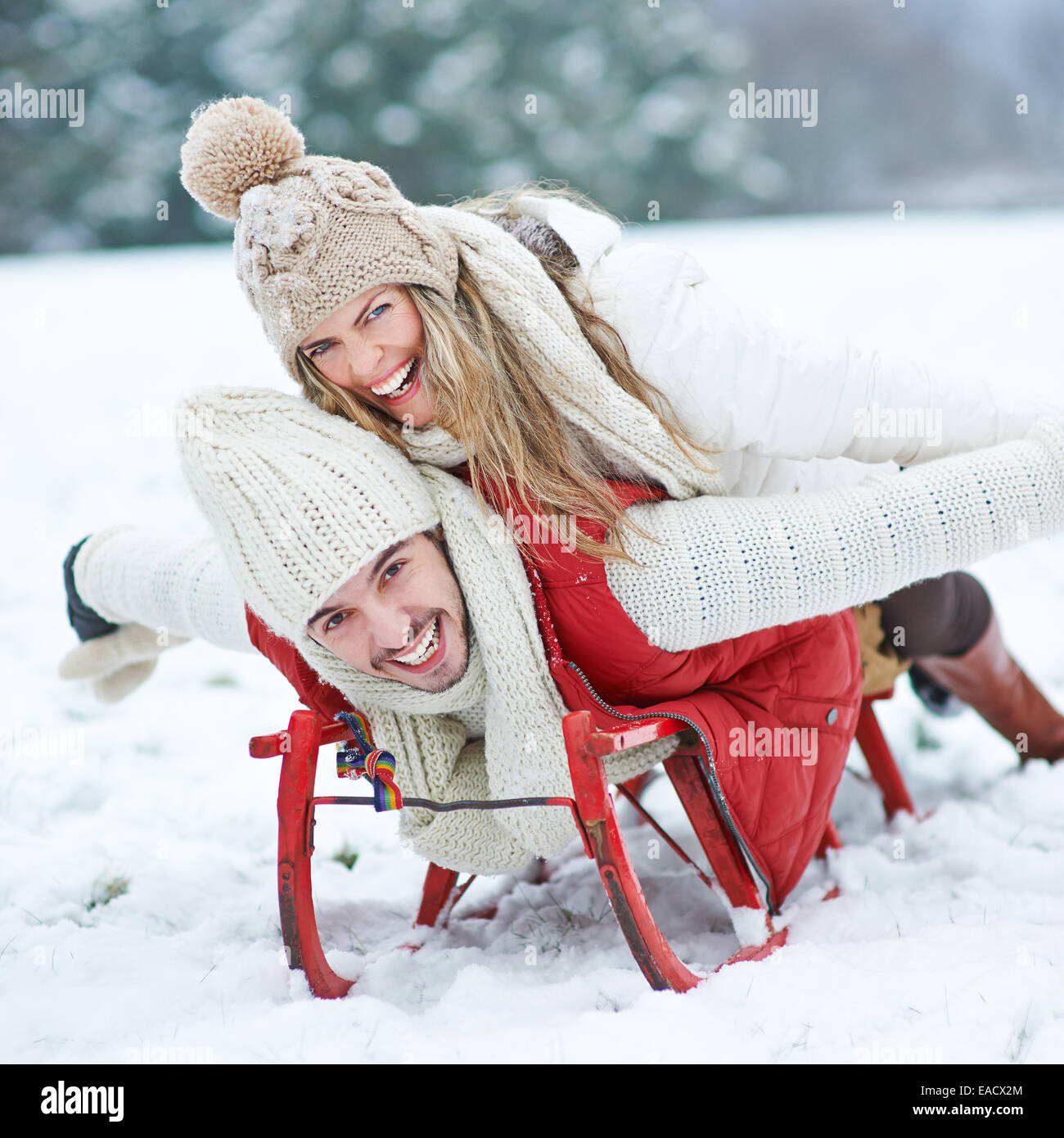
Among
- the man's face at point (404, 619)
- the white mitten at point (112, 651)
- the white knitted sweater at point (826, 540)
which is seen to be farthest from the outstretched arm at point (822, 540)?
the white mitten at point (112, 651)

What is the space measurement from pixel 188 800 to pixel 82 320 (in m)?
4.89

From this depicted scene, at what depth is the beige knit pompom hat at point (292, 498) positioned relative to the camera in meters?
1.45

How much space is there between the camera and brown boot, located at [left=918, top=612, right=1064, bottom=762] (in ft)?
7.11

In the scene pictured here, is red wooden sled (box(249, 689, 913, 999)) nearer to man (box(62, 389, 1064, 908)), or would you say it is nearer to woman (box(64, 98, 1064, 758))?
man (box(62, 389, 1064, 908))

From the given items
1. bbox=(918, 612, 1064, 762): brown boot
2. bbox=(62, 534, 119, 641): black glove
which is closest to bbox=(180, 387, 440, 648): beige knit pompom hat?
bbox=(62, 534, 119, 641): black glove

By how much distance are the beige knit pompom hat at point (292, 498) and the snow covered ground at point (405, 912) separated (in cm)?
58

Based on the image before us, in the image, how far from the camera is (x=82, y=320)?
6359 millimetres

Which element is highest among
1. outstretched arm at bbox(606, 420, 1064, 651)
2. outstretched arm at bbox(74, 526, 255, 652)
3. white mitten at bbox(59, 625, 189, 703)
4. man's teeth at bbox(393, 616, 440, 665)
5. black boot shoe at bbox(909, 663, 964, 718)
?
outstretched arm at bbox(606, 420, 1064, 651)

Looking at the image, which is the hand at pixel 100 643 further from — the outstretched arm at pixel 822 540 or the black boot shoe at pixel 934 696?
the black boot shoe at pixel 934 696

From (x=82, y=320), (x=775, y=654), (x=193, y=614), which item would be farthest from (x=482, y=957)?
(x=82, y=320)

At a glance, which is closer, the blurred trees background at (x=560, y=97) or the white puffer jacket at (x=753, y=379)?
the white puffer jacket at (x=753, y=379)

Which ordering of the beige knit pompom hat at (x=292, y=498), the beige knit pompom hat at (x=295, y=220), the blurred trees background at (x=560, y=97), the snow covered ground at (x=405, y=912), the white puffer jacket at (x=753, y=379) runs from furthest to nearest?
the blurred trees background at (x=560, y=97)
the white puffer jacket at (x=753, y=379)
the beige knit pompom hat at (x=295, y=220)
the beige knit pompom hat at (x=292, y=498)
the snow covered ground at (x=405, y=912)

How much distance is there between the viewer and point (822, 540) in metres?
1.56

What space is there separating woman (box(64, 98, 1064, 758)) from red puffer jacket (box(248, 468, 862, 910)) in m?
0.09
